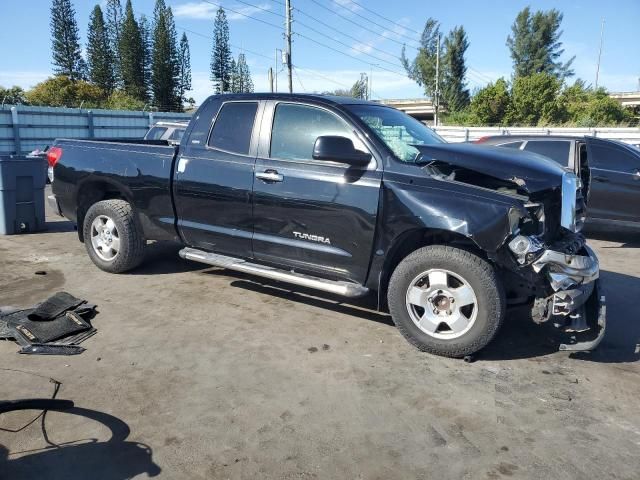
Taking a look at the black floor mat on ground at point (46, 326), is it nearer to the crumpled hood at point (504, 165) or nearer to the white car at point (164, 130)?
the crumpled hood at point (504, 165)

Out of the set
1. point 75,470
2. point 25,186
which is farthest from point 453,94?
point 75,470

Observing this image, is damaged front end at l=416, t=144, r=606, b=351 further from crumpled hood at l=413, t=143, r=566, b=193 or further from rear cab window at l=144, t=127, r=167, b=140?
rear cab window at l=144, t=127, r=167, b=140

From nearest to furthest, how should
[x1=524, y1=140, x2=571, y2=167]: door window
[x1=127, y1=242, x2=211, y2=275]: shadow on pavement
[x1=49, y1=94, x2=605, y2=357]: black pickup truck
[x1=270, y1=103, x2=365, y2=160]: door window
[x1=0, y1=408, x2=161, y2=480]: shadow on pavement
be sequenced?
[x1=0, y1=408, x2=161, y2=480]: shadow on pavement < [x1=49, y1=94, x2=605, y2=357]: black pickup truck < [x1=270, y1=103, x2=365, y2=160]: door window < [x1=127, y1=242, x2=211, y2=275]: shadow on pavement < [x1=524, y1=140, x2=571, y2=167]: door window

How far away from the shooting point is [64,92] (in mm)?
58688

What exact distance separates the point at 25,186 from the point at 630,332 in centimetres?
850

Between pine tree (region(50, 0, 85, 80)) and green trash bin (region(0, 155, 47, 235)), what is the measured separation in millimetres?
65928

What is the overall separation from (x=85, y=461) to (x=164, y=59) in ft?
238

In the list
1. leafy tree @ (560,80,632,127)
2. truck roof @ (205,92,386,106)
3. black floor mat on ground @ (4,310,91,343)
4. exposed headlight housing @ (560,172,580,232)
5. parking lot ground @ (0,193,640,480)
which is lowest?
parking lot ground @ (0,193,640,480)

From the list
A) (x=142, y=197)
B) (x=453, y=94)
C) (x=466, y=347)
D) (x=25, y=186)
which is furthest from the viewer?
(x=453, y=94)

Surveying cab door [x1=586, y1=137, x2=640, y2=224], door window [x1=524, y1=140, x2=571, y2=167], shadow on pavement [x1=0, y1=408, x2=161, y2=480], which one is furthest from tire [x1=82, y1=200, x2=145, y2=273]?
cab door [x1=586, y1=137, x2=640, y2=224]

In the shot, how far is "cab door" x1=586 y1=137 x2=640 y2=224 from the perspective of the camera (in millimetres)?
8336

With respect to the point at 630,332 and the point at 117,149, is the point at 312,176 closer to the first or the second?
the point at 117,149

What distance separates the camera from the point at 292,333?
4516 millimetres

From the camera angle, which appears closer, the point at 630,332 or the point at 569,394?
the point at 569,394
